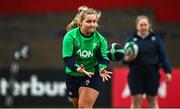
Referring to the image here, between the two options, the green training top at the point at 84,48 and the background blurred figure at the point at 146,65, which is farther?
the background blurred figure at the point at 146,65

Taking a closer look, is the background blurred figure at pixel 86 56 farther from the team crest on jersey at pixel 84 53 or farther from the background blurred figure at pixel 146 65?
the background blurred figure at pixel 146 65

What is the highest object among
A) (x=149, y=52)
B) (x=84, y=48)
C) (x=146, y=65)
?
(x=84, y=48)

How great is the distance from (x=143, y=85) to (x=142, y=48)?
696 mm

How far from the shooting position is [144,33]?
13266 mm

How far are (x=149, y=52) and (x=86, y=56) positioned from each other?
3611 mm

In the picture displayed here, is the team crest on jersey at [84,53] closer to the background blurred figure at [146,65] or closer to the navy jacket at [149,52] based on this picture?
the background blurred figure at [146,65]

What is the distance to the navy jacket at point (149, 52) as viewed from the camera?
13.3 meters

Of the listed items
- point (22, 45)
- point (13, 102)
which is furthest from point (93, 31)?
point (22, 45)

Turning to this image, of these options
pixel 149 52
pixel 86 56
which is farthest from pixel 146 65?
pixel 86 56

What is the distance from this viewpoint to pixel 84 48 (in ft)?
32.4

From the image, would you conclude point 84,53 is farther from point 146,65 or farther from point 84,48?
point 146,65

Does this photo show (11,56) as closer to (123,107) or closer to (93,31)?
(123,107)

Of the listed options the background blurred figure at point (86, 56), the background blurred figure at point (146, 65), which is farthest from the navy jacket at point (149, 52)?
the background blurred figure at point (86, 56)

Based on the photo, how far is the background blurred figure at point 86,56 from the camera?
9789 mm
